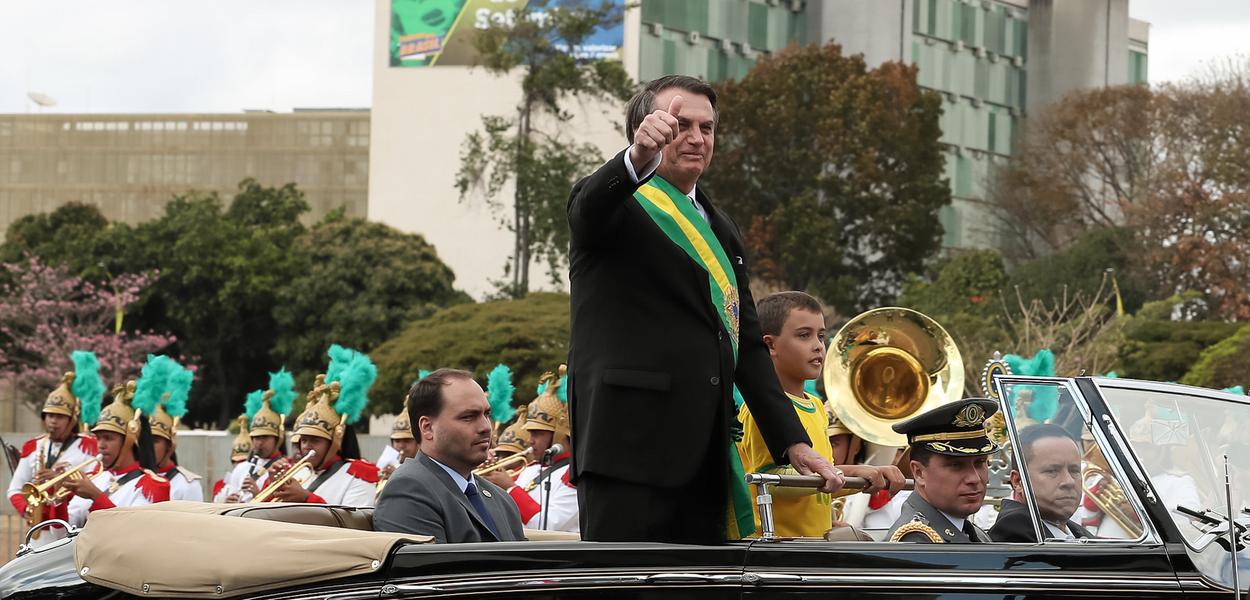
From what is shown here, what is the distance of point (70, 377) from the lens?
1441 cm

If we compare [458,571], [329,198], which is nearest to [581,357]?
[458,571]

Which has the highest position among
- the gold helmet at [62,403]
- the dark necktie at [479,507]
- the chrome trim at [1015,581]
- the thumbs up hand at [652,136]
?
the thumbs up hand at [652,136]

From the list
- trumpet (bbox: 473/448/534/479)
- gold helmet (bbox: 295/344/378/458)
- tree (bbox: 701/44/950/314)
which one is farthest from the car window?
tree (bbox: 701/44/950/314)

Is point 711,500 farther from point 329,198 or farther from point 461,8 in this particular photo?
point 329,198

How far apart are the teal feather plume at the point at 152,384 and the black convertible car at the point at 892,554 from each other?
31.9 ft

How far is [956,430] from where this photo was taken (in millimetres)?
4828

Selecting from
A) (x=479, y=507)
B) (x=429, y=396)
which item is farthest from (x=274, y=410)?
(x=479, y=507)

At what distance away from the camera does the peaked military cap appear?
15.6ft

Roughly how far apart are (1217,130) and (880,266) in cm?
817

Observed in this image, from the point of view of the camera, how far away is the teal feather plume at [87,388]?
1487 cm

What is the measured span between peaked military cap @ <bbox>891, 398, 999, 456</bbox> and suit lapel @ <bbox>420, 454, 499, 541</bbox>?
4.60 ft

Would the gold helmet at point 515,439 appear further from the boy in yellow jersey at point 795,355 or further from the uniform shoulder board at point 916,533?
the uniform shoulder board at point 916,533

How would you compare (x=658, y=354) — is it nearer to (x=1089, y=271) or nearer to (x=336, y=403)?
(x=336, y=403)

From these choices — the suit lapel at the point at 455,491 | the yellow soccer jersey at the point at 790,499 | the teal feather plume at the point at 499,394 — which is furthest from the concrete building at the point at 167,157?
the yellow soccer jersey at the point at 790,499
